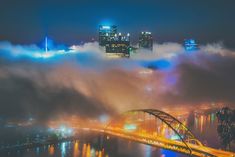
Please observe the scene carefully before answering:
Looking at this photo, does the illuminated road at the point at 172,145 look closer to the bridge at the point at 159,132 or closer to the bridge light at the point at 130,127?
the bridge at the point at 159,132

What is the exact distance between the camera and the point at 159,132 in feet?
135

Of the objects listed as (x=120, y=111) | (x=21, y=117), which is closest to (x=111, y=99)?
(x=120, y=111)

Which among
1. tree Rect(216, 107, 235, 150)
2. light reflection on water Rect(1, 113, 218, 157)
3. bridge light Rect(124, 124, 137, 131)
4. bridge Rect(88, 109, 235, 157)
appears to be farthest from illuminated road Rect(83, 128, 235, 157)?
tree Rect(216, 107, 235, 150)

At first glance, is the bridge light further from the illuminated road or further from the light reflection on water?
the light reflection on water

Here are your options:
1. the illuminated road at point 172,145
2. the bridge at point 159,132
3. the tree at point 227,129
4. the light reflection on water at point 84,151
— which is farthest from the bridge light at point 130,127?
the tree at point 227,129

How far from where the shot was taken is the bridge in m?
29.8

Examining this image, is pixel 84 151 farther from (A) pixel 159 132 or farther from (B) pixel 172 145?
(A) pixel 159 132

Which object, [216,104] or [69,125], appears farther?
[216,104]

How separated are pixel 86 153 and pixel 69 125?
7.59 metres

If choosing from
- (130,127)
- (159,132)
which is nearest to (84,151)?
(130,127)

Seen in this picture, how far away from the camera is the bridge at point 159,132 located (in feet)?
97.6

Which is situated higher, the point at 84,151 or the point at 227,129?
the point at 227,129

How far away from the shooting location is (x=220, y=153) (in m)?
28.5

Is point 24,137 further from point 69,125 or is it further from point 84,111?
point 84,111
